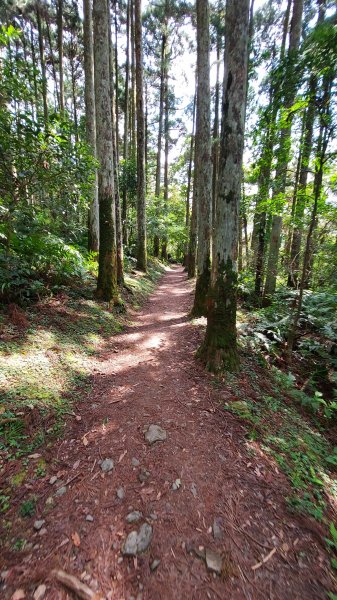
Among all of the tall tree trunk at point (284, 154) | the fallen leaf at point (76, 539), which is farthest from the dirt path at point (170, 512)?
the tall tree trunk at point (284, 154)

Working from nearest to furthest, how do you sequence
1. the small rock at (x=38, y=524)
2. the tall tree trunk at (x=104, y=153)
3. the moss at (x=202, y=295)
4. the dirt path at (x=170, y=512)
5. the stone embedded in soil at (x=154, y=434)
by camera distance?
the dirt path at (x=170, y=512)
the small rock at (x=38, y=524)
the stone embedded in soil at (x=154, y=434)
the tall tree trunk at (x=104, y=153)
the moss at (x=202, y=295)

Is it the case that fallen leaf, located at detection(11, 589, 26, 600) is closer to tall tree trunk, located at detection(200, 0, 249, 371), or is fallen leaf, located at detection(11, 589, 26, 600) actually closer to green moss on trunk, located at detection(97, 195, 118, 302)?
tall tree trunk, located at detection(200, 0, 249, 371)

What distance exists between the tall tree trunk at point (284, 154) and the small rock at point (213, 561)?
5.66 m

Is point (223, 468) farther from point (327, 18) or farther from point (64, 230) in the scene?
point (64, 230)

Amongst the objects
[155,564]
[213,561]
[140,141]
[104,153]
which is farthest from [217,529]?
[140,141]

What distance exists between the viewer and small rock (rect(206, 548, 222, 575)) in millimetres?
1821

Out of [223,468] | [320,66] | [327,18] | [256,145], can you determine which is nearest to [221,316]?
[223,468]

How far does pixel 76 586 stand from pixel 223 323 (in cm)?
331

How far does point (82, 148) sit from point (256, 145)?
3.91m

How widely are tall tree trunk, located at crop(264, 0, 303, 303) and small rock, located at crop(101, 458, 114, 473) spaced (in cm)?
555

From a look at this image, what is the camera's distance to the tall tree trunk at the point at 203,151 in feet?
22.7

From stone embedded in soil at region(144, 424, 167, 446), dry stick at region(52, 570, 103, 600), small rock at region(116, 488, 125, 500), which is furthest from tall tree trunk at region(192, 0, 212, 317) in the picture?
dry stick at region(52, 570, 103, 600)

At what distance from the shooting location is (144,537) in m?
1.98

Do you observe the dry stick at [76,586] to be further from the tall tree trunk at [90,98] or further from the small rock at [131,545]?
the tall tree trunk at [90,98]
